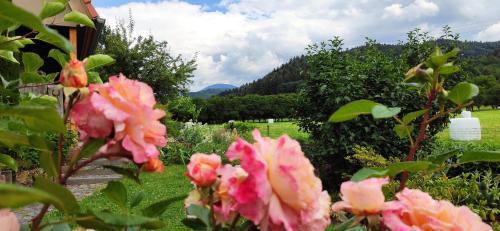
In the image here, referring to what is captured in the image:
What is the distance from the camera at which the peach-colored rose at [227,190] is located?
1.40 feet

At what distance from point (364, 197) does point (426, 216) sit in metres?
0.06

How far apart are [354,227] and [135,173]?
268 mm

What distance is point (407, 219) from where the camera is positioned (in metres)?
0.49

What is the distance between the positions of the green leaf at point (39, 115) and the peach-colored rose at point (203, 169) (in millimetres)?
134

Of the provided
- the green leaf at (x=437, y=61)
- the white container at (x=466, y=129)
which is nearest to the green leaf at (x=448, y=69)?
the green leaf at (x=437, y=61)

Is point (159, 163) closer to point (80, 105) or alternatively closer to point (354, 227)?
point (80, 105)

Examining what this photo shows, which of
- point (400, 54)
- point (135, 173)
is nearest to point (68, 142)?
point (400, 54)

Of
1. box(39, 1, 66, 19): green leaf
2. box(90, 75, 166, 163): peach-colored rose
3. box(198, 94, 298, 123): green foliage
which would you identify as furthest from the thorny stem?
box(198, 94, 298, 123): green foliage

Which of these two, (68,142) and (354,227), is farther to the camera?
(68,142)

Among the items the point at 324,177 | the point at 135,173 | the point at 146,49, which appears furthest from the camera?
the point at 146,49

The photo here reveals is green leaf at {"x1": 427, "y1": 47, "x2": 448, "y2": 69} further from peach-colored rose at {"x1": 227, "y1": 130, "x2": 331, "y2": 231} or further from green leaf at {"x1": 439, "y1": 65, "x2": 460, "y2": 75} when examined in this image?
peach-colored rose at {"x1": 227, "y1": 130, "x2": 331, "y2": 231}

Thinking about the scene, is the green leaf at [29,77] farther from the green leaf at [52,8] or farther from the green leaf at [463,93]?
the green leaf at [463,93]

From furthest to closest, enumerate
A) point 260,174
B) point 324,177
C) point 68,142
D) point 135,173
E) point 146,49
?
1. point 146,49
2. point 68,142
3. point 324,177
4. point 135,173
5. point 260,174

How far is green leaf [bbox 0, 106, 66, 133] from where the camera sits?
42cm
